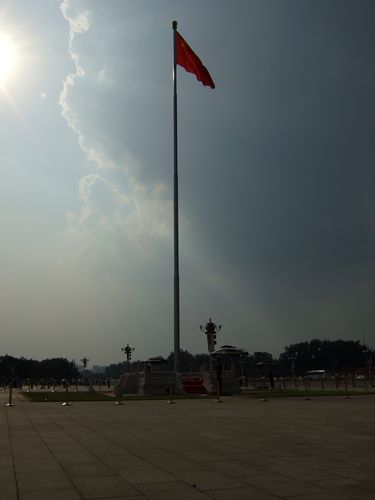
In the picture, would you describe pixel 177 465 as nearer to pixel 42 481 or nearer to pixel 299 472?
pixel 299 472

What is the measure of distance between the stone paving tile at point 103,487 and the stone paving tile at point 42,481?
7.5 inches

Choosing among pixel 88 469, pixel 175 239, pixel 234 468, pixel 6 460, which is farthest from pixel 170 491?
pixel 175 239

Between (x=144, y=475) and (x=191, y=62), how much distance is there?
126 feet

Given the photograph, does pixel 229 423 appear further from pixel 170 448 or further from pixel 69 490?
pixel 69 490

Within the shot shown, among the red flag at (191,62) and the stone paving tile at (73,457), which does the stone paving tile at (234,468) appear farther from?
the red flag at (191,62)

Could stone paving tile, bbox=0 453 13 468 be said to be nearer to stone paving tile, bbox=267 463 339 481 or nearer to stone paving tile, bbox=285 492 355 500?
stone paving tile, bbox=267 463 339 481

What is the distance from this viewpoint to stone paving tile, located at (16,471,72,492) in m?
7.73

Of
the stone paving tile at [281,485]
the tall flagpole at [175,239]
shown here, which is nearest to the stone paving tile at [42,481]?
the stone paving tile at [281,485]

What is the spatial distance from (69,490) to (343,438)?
778 cm

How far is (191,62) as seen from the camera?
42281 mm

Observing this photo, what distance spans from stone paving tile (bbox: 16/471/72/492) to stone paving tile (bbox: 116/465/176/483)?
0.92 meters

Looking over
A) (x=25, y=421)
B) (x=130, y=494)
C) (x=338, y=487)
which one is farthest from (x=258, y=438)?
(x=25, y=421)

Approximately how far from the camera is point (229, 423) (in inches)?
668

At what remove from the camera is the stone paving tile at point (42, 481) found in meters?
7.73
